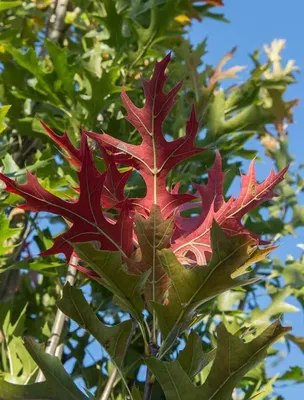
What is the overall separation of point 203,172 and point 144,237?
3.58 feet

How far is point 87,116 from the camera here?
1.68m

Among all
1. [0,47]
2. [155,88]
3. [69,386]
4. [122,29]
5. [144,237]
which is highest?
[0,47]

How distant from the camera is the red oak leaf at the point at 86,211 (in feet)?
2.38

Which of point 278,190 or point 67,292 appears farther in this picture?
point 278,190

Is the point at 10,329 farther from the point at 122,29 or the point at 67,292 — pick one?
the point at 122,29

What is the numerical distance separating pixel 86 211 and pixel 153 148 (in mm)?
124

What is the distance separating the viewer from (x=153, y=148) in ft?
2.58

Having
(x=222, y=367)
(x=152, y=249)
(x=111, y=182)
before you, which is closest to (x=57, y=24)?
(x=111, y=182)

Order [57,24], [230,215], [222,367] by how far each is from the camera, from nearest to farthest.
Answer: [222,367] → [230,215] → [57,24]

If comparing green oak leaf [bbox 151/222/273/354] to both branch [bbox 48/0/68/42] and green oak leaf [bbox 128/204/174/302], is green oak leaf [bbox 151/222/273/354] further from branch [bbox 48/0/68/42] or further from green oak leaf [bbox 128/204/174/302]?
branch [bbox 48/0/68/42]

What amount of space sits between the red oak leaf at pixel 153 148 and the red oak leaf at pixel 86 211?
0.06 meters

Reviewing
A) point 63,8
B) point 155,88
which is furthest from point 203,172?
point 155,88

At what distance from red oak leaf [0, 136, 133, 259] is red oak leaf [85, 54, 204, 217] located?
0.20ft

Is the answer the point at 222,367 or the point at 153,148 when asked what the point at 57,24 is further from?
the point at 222,367
